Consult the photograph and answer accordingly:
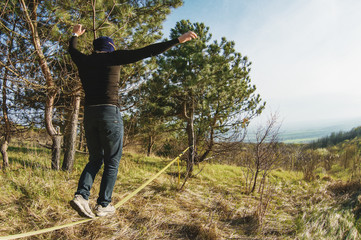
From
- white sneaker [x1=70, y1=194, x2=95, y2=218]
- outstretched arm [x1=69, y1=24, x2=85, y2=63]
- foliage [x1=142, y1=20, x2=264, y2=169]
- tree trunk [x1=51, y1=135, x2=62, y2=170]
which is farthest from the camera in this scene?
foliage [x1=142, y1=20, x2=264, y2=169]

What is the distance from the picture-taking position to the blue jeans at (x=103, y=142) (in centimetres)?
187

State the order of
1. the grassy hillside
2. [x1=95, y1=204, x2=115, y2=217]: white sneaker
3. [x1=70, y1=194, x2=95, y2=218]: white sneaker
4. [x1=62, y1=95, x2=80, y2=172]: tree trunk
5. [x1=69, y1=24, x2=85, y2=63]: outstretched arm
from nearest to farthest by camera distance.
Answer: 1. [x1=70, y1=194, x2=95, y2=218]: white sneaker
2. [x1=95, y1=204, x2=115, y2=217]: white sneaker
3. [x1=69, y1=24, x2=85, y2=63]: outstretched arm
4. the grassy hillside
5. [x1=62, y1=95, x2=80, y2=172]: tree trunk

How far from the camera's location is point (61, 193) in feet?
9.83

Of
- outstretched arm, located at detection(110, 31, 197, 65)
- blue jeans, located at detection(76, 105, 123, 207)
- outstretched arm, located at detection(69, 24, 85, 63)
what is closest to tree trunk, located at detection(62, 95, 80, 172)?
outstretched arm, located at detection(69, 24, 85, 63)

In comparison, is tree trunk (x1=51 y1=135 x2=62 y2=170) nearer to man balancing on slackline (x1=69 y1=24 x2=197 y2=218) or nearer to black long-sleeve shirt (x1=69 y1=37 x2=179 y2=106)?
man balancing on slackline (x1=69 y1=24 x2=197 y2=218)

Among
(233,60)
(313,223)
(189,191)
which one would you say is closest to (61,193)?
(189,191)

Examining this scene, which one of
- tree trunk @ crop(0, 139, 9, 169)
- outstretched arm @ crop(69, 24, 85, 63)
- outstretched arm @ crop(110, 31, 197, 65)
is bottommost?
tree trunk @ crop(0, 139, 9, 169)

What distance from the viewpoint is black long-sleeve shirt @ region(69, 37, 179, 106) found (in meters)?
1.85

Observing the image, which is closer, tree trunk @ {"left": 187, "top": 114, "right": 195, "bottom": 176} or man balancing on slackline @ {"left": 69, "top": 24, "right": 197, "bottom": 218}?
man balancing on slackline @ {"left": 69, "top": 24, "right": 197, "bottom": 218}

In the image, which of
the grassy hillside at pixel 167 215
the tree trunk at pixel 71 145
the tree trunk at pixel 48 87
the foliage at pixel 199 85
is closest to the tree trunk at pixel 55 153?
the tree trunk at pixel 48 87

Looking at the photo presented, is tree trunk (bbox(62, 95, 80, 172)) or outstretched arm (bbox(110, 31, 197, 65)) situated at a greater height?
outstretched arm (bbox(110, 31, 197, 65))

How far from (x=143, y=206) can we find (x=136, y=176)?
188 centimetres

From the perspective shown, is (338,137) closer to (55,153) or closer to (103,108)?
(55,153)

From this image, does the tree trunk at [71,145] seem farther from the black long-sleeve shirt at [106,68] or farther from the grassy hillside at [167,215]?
the black long-sleeve shirt at [106,68]
